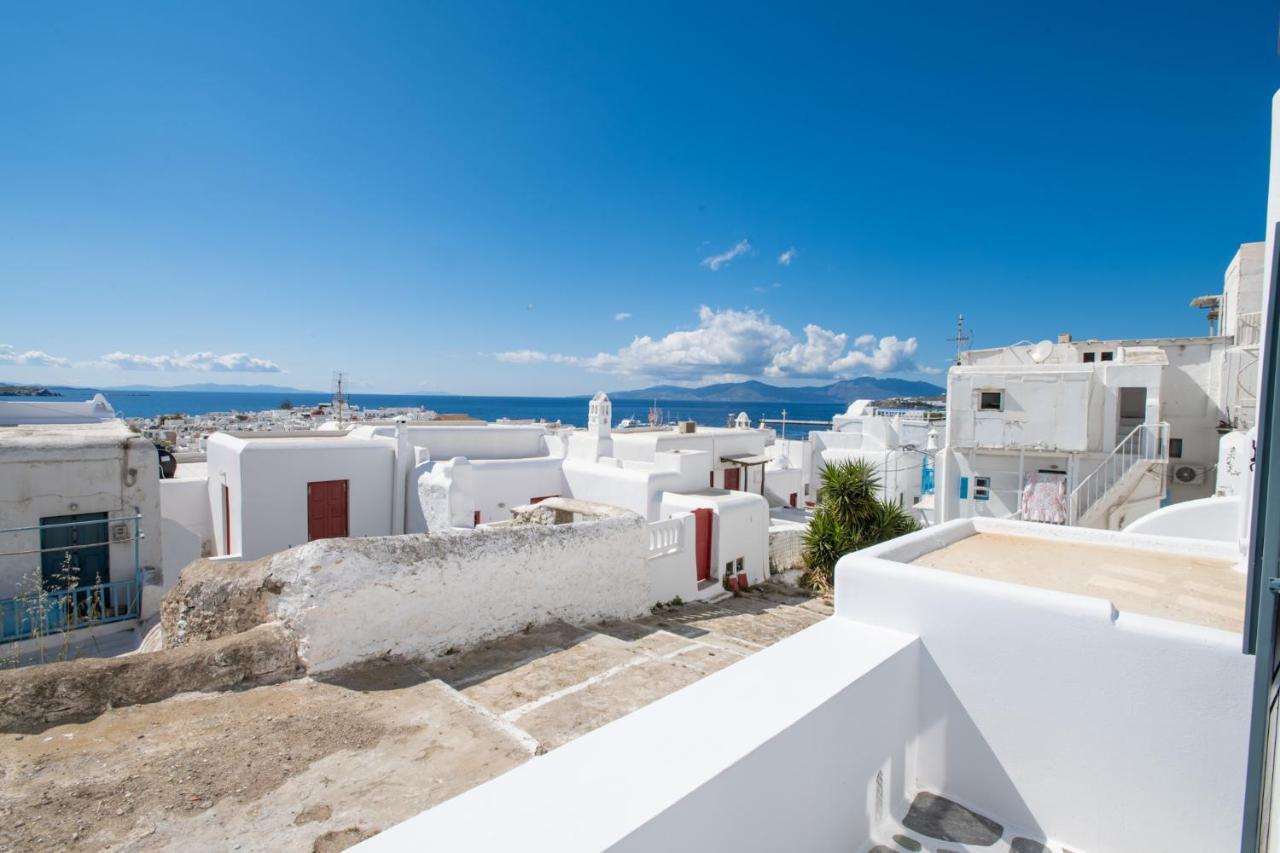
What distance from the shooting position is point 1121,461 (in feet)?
58.4

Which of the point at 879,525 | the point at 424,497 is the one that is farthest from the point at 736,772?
the point at 424,497

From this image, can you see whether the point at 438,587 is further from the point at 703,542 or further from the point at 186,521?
the point at 186,521

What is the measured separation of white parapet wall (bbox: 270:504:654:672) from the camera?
6508 millimetres

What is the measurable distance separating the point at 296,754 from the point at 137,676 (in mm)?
1854

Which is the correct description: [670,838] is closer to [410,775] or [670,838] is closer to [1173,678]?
[1173,678]

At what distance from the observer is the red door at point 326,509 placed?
16.0m

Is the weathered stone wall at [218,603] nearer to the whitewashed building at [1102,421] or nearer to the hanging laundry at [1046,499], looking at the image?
the whitewashed building at [1102,421]

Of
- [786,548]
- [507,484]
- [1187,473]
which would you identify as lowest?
[786,548]

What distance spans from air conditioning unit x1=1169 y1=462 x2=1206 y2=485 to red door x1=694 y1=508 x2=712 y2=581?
17139mm

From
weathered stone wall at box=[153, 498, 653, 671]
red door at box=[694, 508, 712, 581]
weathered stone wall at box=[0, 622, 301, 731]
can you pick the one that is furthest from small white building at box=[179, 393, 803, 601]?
weathered stone wall at box=[0, 622, 301, 731]

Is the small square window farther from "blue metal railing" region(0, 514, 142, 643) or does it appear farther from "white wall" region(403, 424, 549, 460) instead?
"blue metal railing" region(0, 514, 142, 643)

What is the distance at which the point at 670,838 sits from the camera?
2062 mm

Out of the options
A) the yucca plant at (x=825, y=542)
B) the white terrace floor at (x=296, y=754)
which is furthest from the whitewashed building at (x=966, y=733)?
the yucca plant at (x=825, y=542)

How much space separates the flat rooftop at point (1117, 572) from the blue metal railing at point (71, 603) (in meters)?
11.2
